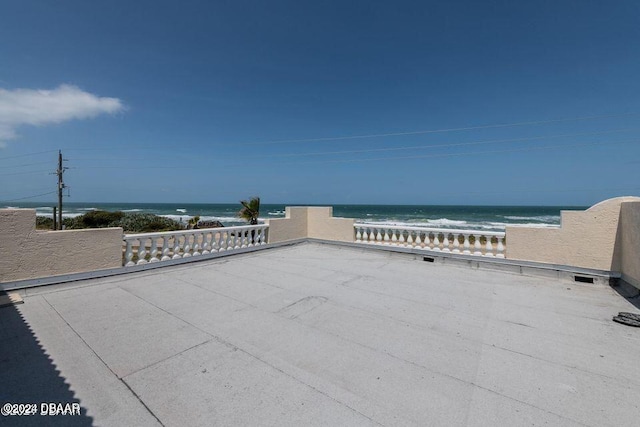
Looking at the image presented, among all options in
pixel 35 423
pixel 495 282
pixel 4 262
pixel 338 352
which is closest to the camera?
pixel 35 423

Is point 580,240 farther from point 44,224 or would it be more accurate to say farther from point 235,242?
point 44,224

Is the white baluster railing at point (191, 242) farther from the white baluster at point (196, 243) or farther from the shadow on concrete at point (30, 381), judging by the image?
the shadow on concrete at point (30, 381)

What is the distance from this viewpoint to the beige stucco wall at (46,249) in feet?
13.8

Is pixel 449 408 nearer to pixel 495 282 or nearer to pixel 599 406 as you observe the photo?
pixel 599 406

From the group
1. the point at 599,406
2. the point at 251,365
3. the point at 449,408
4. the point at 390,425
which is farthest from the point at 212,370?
the point at 599,406

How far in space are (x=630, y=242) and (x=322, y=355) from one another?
545cm

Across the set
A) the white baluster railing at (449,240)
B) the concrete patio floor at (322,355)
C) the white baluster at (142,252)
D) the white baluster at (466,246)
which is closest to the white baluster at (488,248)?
the white baluster railing at (449,240)

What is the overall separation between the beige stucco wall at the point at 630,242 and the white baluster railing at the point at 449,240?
1.79 meters

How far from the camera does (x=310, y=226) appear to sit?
9578 mm

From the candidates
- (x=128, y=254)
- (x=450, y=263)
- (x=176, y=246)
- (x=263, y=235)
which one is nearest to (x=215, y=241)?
(x=176, y=246)

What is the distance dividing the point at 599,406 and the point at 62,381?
403 cm

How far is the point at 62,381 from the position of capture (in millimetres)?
2229

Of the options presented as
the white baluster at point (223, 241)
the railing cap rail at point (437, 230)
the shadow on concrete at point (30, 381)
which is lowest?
the shadow on concrete at point (30, 381)

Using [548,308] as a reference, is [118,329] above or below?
below
